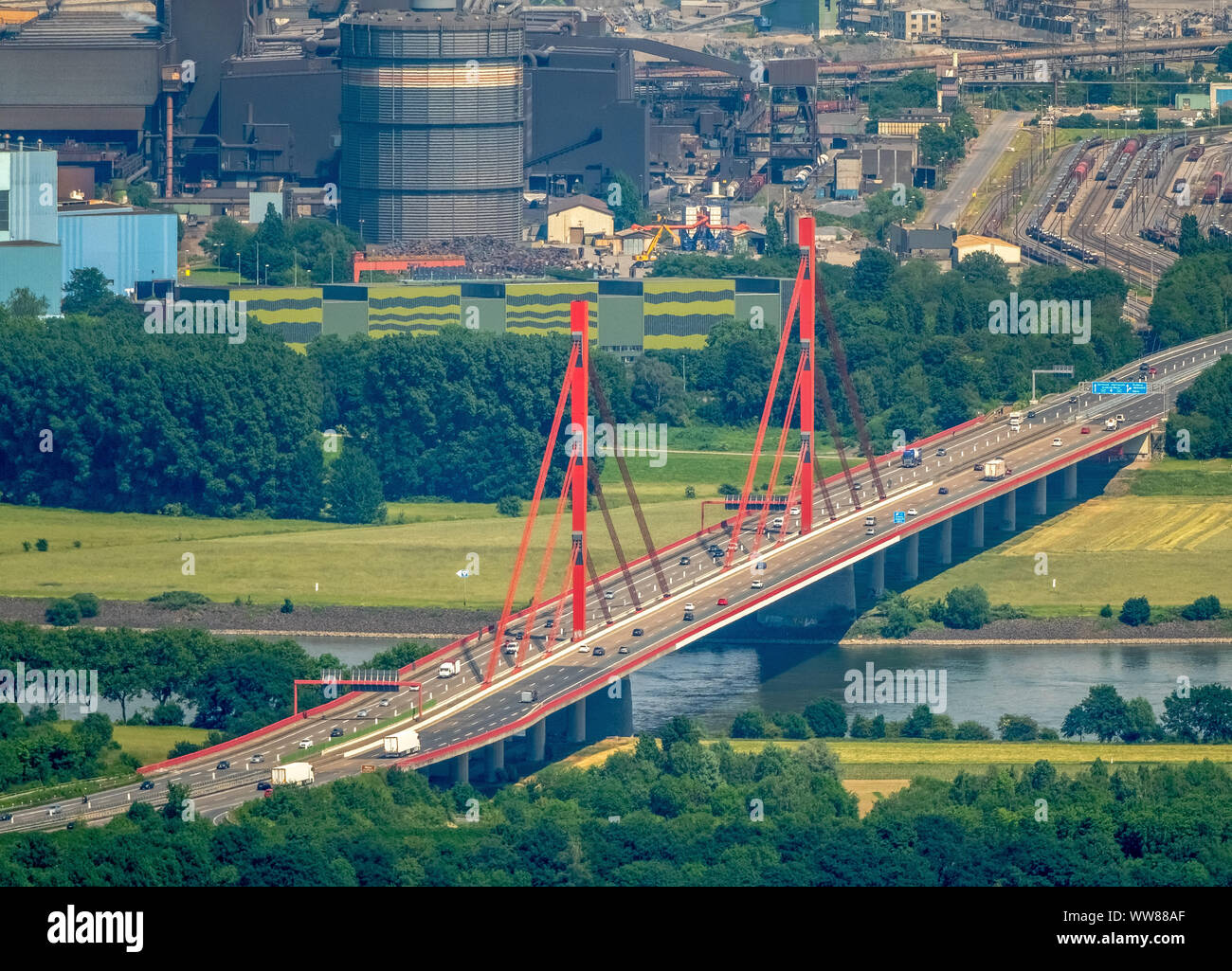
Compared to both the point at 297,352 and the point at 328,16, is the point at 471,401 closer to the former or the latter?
the point at 297,352

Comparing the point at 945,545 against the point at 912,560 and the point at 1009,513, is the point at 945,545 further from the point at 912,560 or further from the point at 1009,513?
the point at 1009,513

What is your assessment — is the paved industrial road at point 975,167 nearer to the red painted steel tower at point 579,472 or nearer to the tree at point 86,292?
the tree at point 86,292

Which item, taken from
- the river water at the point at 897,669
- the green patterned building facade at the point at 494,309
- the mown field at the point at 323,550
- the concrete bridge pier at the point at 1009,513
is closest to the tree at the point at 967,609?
the river water at the point at 897,669

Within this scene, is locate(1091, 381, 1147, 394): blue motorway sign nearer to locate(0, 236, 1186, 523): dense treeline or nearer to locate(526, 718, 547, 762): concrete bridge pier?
locate(0, 236, 1186, 523): dense treeline

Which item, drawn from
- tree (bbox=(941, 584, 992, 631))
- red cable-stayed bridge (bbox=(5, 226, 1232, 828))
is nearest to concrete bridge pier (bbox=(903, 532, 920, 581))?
red cable-stayed bridge (bbox=(5, 226, 1232, 828))

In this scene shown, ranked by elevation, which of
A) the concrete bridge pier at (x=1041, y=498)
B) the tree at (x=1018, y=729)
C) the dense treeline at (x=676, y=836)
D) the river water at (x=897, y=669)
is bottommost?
the river water at (x=897, y=669)

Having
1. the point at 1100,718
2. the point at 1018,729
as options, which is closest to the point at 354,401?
the point at 1018,729
